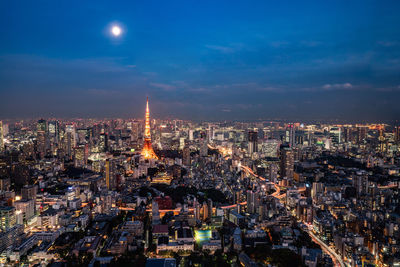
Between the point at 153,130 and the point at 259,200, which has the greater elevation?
the point at 153,130

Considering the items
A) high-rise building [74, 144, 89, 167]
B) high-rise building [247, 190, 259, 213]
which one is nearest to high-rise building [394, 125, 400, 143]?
high-rise building [247, 190, 259, 213]

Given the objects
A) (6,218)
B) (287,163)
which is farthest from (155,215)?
(287,163)

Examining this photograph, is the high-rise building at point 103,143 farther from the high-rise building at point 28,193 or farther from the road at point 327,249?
the road at point 327,249

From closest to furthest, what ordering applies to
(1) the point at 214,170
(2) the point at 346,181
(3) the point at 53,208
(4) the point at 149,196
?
(3) the point at 53,208, (4) the point at 149,196, (2) the point at 346,181, (1) the point at 214,170

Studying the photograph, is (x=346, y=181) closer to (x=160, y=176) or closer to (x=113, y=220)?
(x=160, y=176)

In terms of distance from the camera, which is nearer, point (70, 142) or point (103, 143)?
point (70, 142)

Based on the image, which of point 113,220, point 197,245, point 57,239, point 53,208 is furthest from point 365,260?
point 53,208

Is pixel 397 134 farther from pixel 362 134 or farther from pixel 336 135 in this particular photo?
Result: pixel 336 135

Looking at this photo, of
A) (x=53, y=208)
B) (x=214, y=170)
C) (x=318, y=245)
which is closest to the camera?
(x=318, y=245)

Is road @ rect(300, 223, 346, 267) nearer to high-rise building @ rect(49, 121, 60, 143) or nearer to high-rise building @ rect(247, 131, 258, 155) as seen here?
high-rise building @ rect(247, 131, 258, 155)
